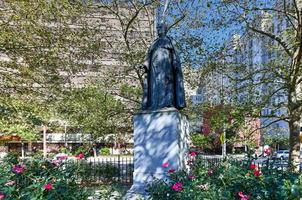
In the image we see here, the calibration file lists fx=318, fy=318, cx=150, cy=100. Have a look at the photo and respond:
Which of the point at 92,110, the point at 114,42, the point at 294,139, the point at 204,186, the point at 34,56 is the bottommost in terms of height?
the point at 294,139

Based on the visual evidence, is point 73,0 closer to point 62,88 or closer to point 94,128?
point 62,88

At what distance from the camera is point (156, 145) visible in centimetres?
641

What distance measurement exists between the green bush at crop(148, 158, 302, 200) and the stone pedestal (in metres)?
1.61

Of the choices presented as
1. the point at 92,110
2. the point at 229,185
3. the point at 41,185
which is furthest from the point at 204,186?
the point at 92,110

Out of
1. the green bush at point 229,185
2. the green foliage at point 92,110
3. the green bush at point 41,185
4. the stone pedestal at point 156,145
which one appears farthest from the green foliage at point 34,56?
the green bush at point 229,185

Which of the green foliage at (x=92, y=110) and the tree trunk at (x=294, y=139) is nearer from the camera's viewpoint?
the tree trunk at (x=294, y=139)

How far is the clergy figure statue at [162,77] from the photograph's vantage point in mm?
6941

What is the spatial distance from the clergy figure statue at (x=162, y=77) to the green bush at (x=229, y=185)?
2502mm

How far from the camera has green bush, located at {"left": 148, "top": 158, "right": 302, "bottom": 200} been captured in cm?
359

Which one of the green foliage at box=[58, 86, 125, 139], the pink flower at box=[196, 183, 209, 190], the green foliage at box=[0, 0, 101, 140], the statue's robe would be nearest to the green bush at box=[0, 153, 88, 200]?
the pink flower at box=[196, 183, 209, 190]

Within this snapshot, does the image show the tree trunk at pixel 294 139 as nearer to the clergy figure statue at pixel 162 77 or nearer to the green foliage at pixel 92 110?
the clergy figure statue at pixel 162 77

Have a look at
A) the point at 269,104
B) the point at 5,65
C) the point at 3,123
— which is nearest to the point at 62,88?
the point at 5,65

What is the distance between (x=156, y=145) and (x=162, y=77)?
60.4 inches

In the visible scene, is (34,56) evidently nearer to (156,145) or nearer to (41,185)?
(156,145)
